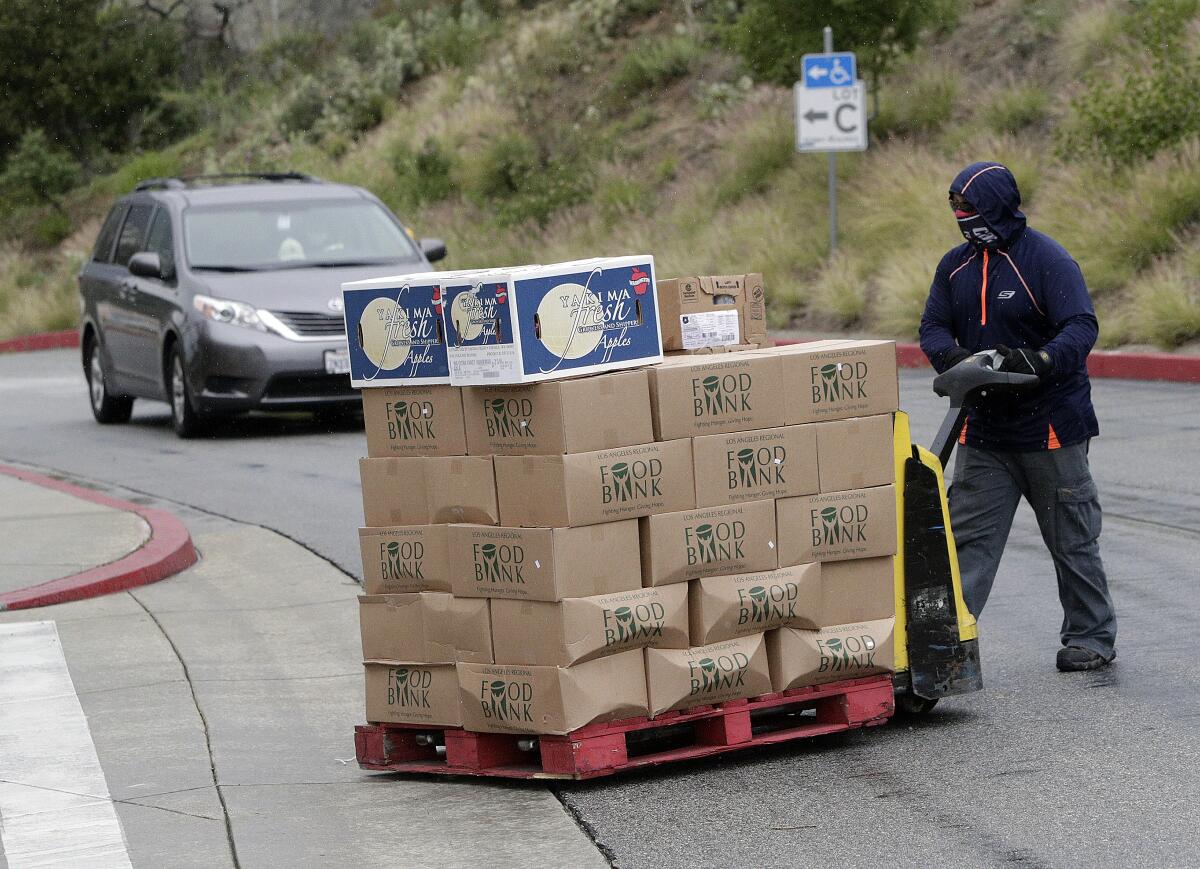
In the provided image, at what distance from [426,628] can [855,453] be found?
4.84ft

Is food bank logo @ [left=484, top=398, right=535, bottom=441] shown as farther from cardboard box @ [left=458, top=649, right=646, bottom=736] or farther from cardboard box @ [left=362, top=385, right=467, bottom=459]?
cardboard box @ [left=458, top=649, right=646, bottom=736]

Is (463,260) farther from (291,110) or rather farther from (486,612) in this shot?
(486,612)

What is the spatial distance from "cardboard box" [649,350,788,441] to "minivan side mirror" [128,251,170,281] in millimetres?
9235

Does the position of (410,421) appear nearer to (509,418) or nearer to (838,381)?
(509,418)

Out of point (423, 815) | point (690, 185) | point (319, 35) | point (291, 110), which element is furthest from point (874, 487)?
point (319, 35)

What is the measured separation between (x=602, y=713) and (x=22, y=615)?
3.79 m

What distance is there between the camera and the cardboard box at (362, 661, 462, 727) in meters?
5.87

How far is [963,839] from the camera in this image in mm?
4953

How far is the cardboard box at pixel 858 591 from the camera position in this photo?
19.6ft

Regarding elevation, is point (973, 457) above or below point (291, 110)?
below

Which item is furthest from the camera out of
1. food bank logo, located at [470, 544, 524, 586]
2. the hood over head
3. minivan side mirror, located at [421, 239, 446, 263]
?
minivan side mirror, located at [421, 239, 446, 263]

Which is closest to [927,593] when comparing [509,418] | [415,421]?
[509,418]

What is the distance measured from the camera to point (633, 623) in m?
5.60

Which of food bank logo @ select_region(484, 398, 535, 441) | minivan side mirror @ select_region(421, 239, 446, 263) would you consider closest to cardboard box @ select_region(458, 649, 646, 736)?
food bank logo @ select_region(484, 398, 535, 441)
